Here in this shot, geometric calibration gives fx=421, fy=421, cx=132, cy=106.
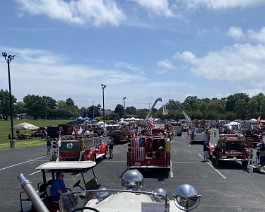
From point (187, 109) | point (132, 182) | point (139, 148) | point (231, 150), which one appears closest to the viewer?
point (132, 182)

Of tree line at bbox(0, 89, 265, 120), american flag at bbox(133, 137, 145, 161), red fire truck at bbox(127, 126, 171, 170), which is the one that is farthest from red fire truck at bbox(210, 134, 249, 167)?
tree line at bbox(0, 89, 265, 120)

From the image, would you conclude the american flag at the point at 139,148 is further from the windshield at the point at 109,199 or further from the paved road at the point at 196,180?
the windshield at the point at 109,199

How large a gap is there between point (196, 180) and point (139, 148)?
3.56 meters

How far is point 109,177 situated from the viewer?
18.9 metres

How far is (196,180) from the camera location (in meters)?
18.0

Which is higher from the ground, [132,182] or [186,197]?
[132,182]

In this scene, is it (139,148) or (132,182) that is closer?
(132,182)

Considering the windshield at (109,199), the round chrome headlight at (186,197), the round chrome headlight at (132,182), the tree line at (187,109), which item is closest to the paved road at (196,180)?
the round chrome headlight at (132,182)

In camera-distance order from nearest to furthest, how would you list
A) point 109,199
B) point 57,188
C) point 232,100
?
point 109,199, point 57,188, point 232,100

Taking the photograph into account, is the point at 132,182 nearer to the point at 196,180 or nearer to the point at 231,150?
the point at 196,180

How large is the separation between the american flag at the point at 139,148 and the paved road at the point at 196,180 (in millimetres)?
896

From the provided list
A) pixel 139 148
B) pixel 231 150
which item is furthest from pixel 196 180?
pixel 231 150

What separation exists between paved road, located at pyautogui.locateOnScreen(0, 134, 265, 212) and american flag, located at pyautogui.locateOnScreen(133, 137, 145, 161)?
90 centimetres

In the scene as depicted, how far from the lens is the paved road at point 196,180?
521 inches
